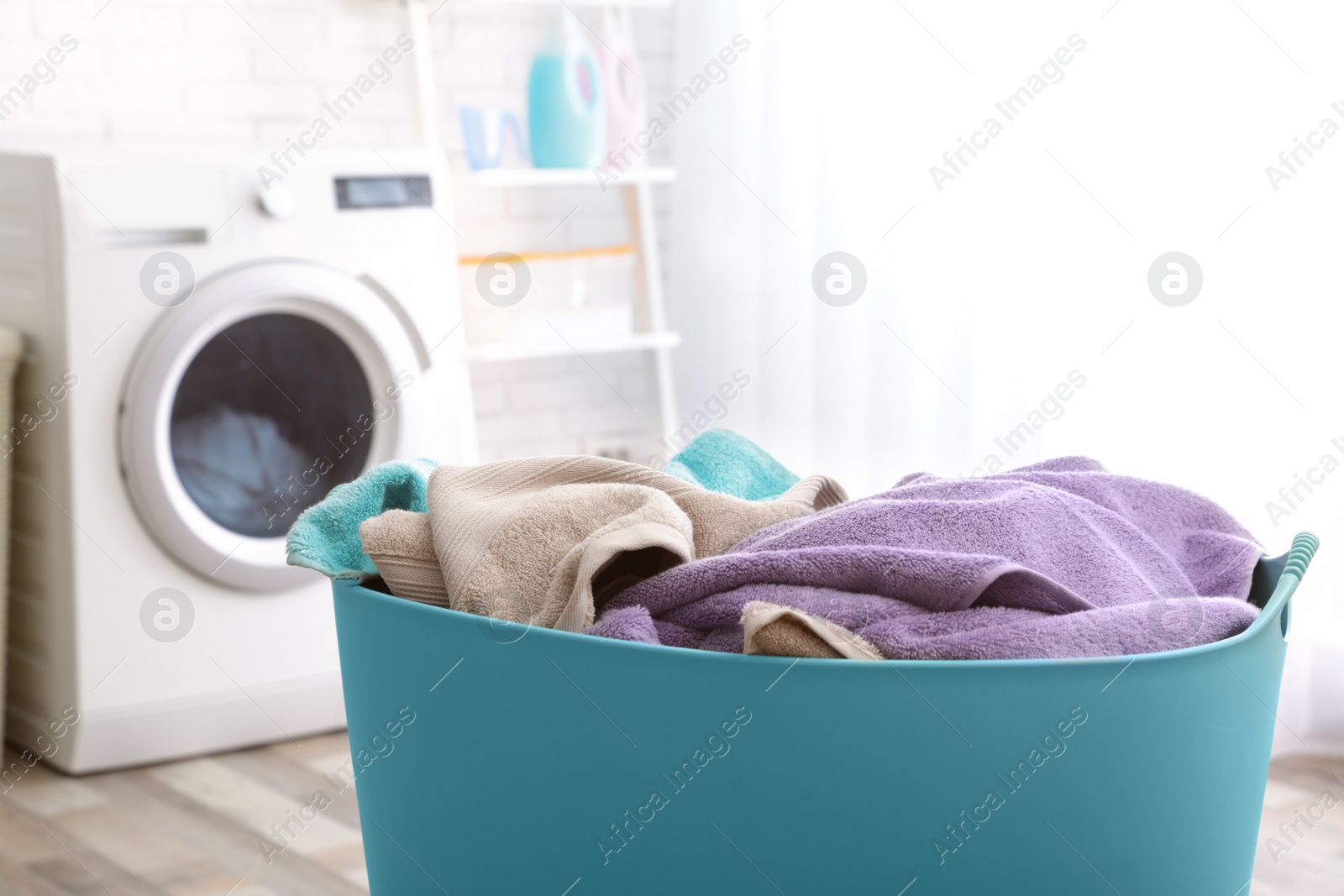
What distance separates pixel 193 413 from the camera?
1.70m

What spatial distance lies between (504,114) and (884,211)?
27.1 inches

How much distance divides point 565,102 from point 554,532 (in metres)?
1.61

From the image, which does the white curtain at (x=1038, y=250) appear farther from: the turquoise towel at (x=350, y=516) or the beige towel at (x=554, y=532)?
the turquoise towel at (x=350, y=516)

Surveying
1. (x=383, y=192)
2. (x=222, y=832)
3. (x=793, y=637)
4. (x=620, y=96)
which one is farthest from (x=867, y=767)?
(x=620, y=96)

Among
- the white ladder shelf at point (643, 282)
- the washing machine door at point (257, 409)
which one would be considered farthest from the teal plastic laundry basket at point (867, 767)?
the white ladder shelf at point (643, 282)

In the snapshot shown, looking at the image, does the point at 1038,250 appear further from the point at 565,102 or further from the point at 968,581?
the point at 968,581

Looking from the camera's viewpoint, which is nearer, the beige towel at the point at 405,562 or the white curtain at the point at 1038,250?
the beige towel at the point at 405,562

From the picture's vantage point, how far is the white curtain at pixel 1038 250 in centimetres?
152

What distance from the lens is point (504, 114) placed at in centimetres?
221

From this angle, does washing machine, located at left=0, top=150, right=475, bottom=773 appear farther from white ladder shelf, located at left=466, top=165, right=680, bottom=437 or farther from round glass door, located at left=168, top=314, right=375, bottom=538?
white ladder shelf, located at left=466, top=165, right=680, bottom=437

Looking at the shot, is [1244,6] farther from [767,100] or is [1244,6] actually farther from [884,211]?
[767,100]

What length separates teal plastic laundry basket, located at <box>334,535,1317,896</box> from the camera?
63 cm

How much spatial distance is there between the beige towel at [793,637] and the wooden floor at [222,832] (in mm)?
839

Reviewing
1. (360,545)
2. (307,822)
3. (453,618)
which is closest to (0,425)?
(307,822)
